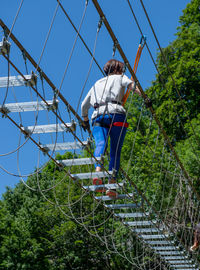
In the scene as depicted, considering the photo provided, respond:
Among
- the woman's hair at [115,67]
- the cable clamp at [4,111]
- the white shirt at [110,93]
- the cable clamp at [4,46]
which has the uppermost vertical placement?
the woman's hair at [115,67]

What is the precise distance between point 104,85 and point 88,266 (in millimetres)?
12407

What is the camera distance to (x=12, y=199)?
19.7 metres

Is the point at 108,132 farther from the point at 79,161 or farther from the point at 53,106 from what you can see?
the point at 53,106

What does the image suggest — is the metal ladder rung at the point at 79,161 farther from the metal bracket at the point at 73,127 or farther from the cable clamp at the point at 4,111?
the cable clamp at the point at 4,111

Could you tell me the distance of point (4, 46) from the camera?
3418 millimetres

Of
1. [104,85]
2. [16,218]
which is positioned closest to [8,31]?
[104,85]

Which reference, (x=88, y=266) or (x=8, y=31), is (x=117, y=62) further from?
(x=88, y=266)

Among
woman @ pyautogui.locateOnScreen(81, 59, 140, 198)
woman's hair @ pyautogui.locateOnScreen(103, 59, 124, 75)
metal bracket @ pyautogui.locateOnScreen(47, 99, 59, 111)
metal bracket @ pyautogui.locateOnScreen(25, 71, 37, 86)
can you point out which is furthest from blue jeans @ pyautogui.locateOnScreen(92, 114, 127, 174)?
metal bracket @ pyautogui.locateOnScreen(25, 71, 37, 86)

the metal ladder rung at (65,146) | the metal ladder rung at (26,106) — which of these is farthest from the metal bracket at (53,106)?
the metal ladder rung at (65,146)

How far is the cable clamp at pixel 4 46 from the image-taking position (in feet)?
11.2

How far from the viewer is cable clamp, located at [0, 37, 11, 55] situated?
3.41 meters

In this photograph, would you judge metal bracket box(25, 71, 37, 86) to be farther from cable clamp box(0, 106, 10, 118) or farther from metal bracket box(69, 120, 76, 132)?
metal bracket box(69, 120, 76, 132)

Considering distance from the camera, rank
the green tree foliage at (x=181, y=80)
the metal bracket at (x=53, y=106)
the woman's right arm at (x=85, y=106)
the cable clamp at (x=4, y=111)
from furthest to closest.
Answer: the green tree foliage at (x=181, y=80), the woman's right arm at (x=85, y=106), the metal bracket at (x=53, y=106), the cable clamp at (x=4, y=111)

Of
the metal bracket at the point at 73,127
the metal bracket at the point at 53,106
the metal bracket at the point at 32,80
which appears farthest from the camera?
the metal bracket at the point at 73,127
